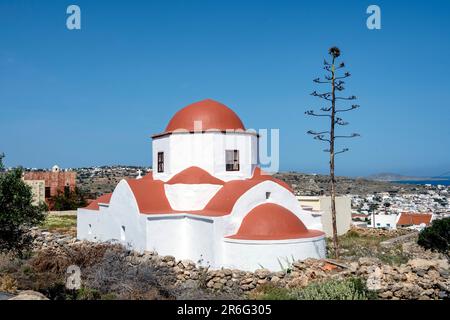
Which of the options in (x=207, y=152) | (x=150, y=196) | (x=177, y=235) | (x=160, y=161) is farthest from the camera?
(x=160, y=161)

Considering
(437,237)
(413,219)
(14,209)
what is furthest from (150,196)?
(413,219)

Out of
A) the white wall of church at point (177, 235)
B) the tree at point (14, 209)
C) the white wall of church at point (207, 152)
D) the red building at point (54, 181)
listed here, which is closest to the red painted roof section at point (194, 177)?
the white wall of church at point (207, 152)

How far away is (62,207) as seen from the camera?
3466 cm

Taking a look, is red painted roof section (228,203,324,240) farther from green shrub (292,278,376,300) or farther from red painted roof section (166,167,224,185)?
green shrub (292,278,376,300)

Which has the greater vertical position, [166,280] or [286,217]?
[286,217]

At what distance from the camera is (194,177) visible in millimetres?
17438

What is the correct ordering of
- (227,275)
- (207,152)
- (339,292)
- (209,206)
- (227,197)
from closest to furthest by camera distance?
(339,292), (227,275), (227,197), (209,206), (207,152)

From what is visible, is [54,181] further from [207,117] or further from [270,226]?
[270,226]

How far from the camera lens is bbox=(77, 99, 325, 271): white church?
14.3 meters

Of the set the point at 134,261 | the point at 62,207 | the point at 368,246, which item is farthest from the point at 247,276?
the point at 62,207

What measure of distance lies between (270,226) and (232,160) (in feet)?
15.6

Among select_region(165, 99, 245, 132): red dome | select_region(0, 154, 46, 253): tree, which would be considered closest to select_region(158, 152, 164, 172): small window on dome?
select_region(165, 99, 245, 132): red dome
